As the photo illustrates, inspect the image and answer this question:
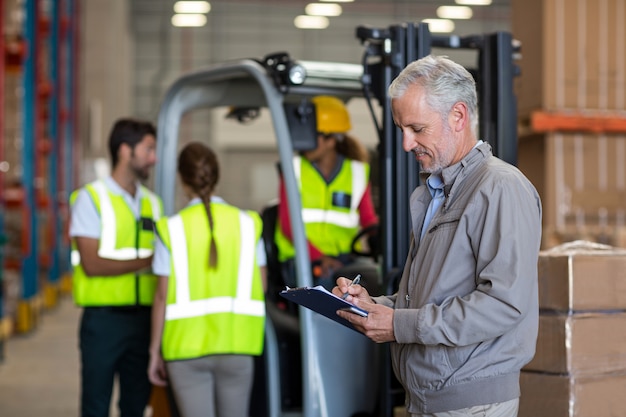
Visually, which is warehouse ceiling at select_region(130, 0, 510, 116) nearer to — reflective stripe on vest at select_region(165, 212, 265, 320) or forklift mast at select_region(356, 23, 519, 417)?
forklift mast at select_region(356, 23, 519, 417)

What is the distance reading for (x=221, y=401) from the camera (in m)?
3.78

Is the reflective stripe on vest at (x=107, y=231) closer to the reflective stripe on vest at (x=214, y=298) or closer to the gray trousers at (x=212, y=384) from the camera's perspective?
the reflective stripe on vest at (x=214, y=298)

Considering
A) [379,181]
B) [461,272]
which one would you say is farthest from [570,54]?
[461,272]

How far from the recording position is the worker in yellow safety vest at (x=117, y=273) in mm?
4211

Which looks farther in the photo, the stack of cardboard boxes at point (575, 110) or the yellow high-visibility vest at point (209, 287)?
the stack of cardboard boxes at point (575, 110)

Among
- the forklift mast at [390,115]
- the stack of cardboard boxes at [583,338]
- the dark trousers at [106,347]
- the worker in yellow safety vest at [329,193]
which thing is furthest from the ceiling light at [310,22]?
the stack of cardboard boxes at [583,338]

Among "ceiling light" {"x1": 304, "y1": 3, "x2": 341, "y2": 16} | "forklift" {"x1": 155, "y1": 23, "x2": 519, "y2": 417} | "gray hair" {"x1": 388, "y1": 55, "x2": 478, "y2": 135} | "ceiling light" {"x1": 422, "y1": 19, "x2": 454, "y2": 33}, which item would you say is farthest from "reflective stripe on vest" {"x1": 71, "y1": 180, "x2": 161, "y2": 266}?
"ceiling light" {"x1": 422, "y1": 19, "x2": 454, "y2": 33}

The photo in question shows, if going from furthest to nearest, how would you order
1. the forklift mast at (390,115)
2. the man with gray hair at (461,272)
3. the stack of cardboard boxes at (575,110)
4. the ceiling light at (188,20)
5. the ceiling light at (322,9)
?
the ceiling light at (188,20) < the ceiling light at (322,9) < the stack of cardboard boxes at (575,110) < the forklift mast at (390,115) < the man with gray hair at (461,272)

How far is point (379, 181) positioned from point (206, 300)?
0.85 metres

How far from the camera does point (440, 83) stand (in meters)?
2.21

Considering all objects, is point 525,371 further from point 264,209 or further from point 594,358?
point 264,209

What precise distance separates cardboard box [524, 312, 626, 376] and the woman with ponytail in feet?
4.17

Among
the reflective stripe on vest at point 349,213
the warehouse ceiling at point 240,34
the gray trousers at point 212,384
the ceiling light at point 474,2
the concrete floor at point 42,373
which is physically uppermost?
the ceiling light at point 474,2

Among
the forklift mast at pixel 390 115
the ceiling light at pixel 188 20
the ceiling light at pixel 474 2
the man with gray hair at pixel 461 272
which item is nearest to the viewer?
the man with gray hair at pixel 461 272
